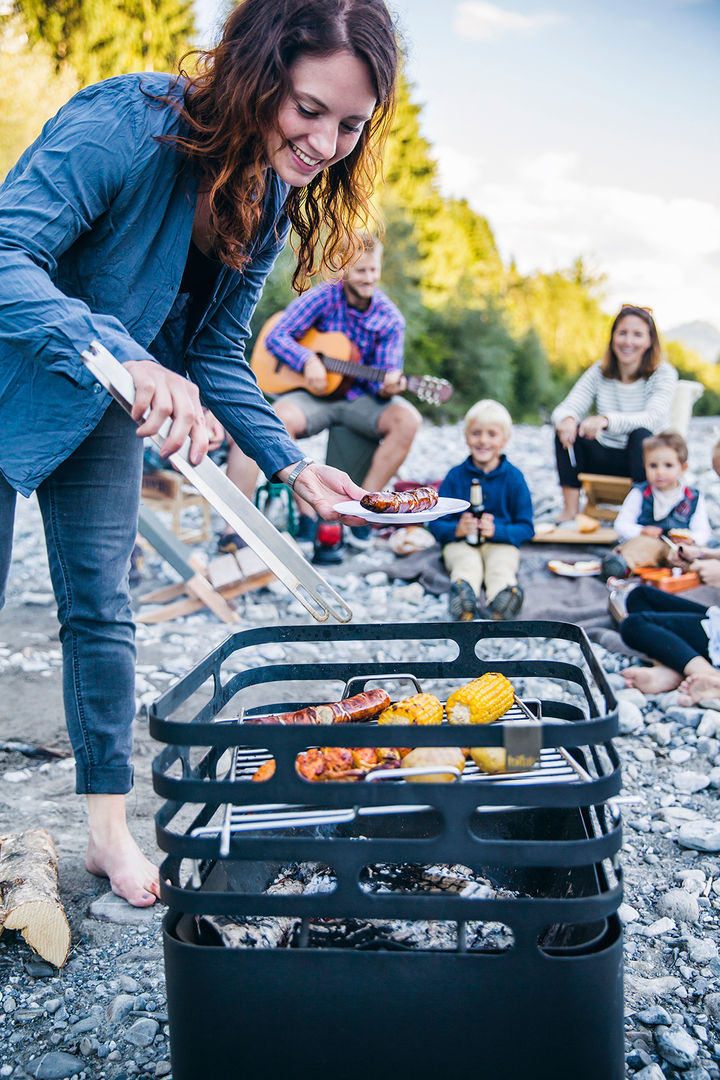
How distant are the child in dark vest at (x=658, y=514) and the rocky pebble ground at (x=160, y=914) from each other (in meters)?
0.96

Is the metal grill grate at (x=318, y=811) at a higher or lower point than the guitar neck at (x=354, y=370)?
lower

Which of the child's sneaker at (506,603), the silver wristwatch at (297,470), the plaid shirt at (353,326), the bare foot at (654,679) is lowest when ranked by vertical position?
the bare foot at (654,679)

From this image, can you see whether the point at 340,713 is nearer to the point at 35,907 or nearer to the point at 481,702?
the point at 481,702

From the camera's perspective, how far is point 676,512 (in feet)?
18.1

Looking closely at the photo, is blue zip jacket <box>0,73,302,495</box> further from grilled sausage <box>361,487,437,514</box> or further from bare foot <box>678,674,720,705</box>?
bare foot <box>678,674,720,705</box>

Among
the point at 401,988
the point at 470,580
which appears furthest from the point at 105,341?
the point at 470,580

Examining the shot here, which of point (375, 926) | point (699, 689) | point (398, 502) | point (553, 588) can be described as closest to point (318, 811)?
point (375, 926)

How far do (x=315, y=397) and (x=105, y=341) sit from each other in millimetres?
5025

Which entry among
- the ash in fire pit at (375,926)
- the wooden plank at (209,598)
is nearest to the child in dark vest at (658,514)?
the wooden plank at (209,598)

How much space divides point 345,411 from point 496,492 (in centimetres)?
161

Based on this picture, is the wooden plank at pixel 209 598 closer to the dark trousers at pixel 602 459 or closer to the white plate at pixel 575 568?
the white plate at pixel 575 568

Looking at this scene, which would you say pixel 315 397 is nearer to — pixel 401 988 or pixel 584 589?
pixel 584 589

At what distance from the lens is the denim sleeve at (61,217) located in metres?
1.57

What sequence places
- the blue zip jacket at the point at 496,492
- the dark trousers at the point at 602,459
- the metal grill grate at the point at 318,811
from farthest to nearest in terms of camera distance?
the dark trousers at the point at 602,459, the blue zip jacket at the point at 496,492, the metal grill grate at the point at 318,811
